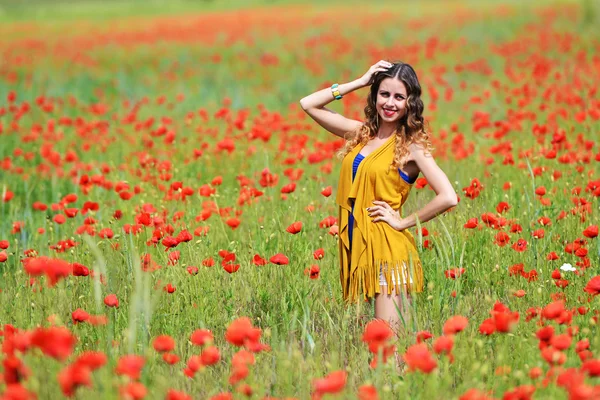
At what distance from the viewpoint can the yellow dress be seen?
309cm

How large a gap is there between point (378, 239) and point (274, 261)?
455 millimetres

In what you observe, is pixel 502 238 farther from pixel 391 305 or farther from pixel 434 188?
pixel 391 305

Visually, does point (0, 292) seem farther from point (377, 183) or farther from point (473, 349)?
point (473, 349)

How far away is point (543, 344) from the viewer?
2232mm

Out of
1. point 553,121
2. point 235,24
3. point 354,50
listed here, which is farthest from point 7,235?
point 235,24

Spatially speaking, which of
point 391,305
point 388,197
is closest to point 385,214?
point 388,197

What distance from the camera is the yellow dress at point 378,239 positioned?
10.1 feet

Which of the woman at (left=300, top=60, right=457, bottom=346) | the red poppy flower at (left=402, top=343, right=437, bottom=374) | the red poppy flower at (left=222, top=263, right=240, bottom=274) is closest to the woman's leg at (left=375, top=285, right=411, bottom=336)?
the woman at (left=300, top=60, right=457, bottom=346)

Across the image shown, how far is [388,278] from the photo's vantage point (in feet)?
10.1

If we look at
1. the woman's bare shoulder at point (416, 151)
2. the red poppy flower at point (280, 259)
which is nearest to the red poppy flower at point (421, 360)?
the red poppy flower at point (280, 259)

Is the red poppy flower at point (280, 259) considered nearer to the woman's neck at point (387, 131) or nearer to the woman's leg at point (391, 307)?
the woman's leg at point (391, 307)

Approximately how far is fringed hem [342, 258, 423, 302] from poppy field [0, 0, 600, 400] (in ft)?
0.26

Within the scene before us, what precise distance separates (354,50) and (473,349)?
11246mm

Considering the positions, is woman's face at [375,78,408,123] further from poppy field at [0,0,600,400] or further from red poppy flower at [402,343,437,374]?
red poppy flower at [402,343,437,374]
